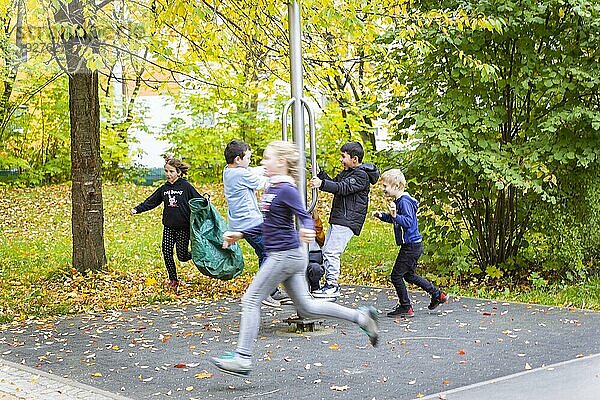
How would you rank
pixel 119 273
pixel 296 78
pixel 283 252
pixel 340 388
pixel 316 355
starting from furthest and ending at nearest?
1. pixel 119 273
2. pixel 296 78
3. pixel 316 355
4. pixel 283 252
5. pixel 340 388

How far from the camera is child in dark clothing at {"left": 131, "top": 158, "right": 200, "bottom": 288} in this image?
457 inches

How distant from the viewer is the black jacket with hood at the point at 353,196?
31.8 feet

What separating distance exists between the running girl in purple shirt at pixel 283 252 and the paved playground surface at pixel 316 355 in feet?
1.40

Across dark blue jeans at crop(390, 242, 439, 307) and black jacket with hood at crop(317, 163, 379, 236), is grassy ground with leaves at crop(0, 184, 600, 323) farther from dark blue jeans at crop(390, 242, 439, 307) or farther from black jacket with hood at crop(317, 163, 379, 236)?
black jacket with hood at crop(317, 163, 379, 236)

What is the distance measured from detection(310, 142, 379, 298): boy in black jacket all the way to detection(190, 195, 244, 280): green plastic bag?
1.69 meters

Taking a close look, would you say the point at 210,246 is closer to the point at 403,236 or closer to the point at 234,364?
the point at 403,236

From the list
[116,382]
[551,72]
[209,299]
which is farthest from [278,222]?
[551,72]

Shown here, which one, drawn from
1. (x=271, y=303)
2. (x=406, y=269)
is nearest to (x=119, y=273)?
(x=271, y=303)

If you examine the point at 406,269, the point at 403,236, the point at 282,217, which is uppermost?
the point at 282,217

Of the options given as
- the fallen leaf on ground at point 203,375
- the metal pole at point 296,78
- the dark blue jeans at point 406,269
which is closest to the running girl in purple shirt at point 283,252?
the fallen leaf on ground at point 203,375

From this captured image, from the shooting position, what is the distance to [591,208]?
11.3m

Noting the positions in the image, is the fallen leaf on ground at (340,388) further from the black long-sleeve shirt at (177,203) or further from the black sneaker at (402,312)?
the black long-sleeve shirt at (177,203)

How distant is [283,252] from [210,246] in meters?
4.37

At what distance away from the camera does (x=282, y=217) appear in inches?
275
